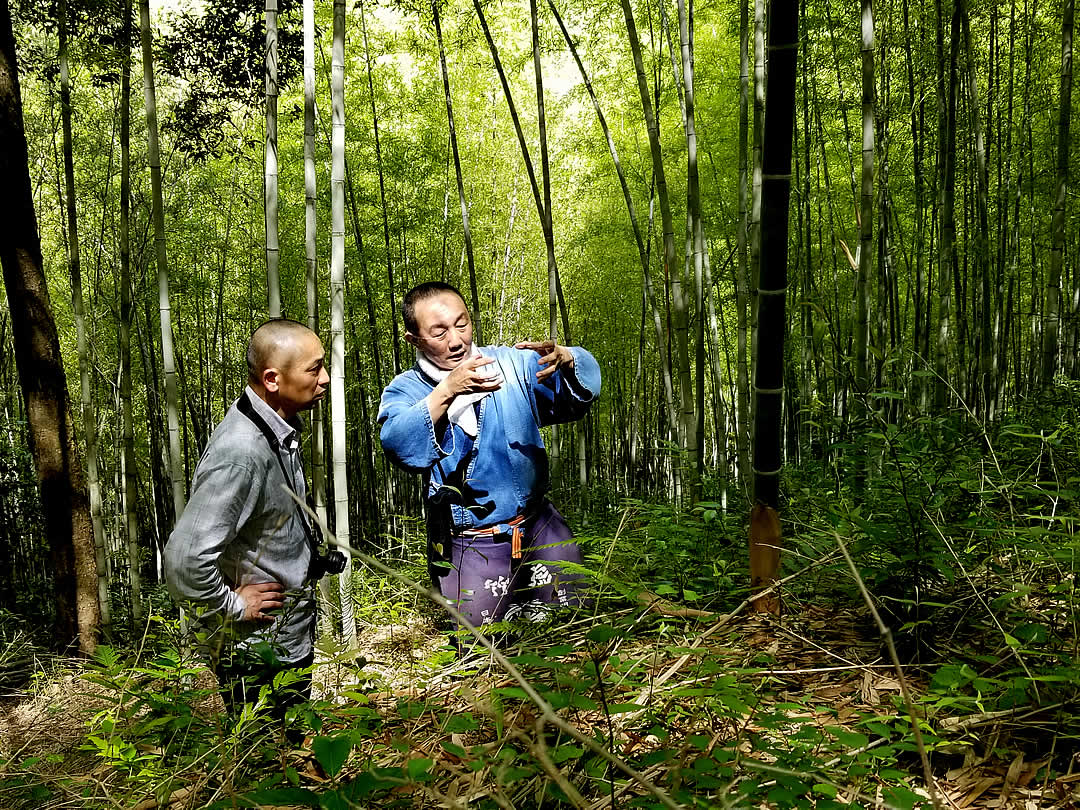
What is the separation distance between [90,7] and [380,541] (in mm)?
6866

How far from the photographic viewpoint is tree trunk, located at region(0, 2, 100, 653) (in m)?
3.72

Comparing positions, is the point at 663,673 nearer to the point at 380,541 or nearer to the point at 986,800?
the point at 986,800

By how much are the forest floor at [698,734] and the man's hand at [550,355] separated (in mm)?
781

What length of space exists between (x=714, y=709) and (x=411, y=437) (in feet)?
3.79

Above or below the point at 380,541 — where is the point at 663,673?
above

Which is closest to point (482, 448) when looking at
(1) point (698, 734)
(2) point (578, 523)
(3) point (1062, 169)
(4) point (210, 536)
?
(4) point (210, 536)

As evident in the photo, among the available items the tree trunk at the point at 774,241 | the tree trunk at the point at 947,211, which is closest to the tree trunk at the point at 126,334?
the tree trunk at the point at 774,241

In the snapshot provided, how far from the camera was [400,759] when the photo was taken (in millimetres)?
979

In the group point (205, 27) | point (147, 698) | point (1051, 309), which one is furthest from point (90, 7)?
point (1051, 309)

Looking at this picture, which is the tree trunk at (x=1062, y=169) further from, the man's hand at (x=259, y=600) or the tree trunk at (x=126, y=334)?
the tree trunk at (x=126, y=334)

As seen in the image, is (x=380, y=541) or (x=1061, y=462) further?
(x=380, y=541)

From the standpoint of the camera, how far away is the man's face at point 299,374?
68.8 inches

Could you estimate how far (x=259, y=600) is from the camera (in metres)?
1.54

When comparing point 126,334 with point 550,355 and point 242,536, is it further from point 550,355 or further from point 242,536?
point 550,355
